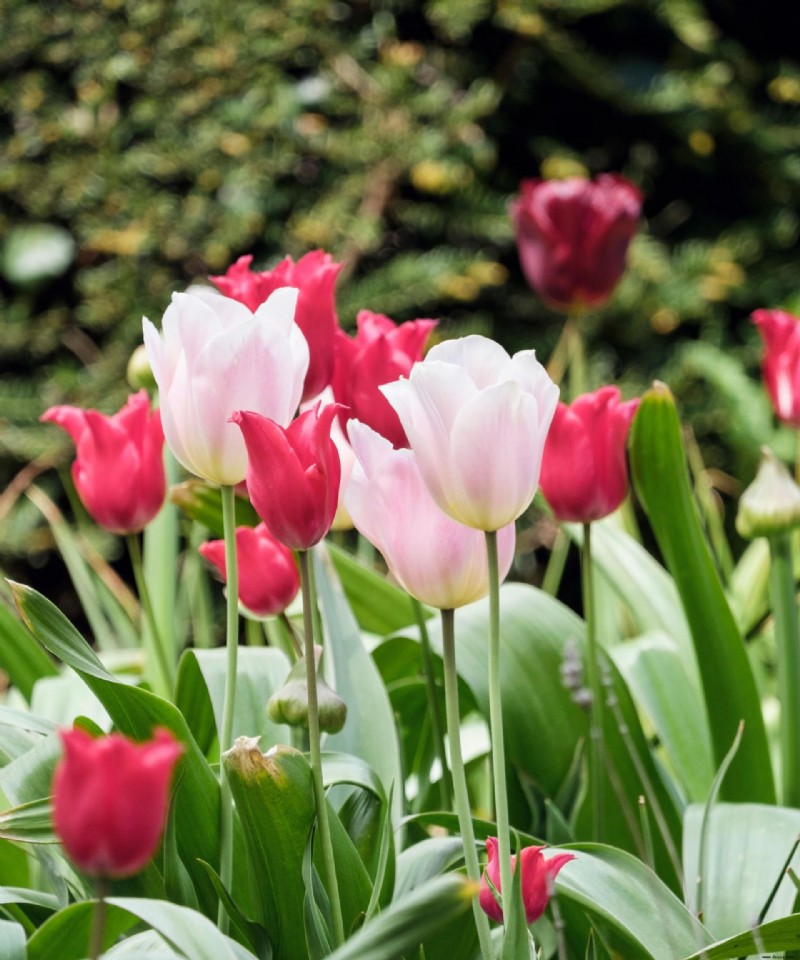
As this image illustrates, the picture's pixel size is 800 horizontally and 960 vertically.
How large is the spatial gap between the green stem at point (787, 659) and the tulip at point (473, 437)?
1.35ft

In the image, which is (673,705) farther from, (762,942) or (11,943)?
(11,943)

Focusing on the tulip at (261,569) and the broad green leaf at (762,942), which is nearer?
the broad green leaf at (762,942)

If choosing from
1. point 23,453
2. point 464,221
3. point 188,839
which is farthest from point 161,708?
point 464,221

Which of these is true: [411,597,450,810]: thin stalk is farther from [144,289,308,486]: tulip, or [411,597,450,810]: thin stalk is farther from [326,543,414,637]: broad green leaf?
[326,543,414,637]: broad green leaf

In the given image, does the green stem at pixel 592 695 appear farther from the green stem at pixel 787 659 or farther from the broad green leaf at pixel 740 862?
the green stem at pixel 787 659

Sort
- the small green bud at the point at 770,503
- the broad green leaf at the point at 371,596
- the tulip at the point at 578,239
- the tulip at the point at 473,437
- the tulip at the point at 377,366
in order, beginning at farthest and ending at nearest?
the tulip at the point at 578,239, the broad green leaf at the point at 371,596, the small green bud at the point at 770,503, the tulip at the point at 377,366, the tulip at the point at 473,437

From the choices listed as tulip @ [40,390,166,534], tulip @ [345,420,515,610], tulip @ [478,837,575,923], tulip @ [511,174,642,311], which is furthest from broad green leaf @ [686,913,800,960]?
tulip @ [511,174,642,311]

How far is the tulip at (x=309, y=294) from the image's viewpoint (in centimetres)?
67

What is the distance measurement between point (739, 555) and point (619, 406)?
5.55 ft

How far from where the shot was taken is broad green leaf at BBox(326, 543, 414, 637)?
1.08 meters

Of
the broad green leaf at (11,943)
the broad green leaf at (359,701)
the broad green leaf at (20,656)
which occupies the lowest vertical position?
the broad green leaf at (20,656)

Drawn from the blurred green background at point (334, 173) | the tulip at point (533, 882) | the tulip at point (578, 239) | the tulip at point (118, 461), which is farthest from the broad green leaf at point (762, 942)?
the blurred green background at point (334, 173)

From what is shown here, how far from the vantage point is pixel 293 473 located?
0.51m

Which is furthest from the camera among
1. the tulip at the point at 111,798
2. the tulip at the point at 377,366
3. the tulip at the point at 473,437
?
the tulip at the point at 377,366
